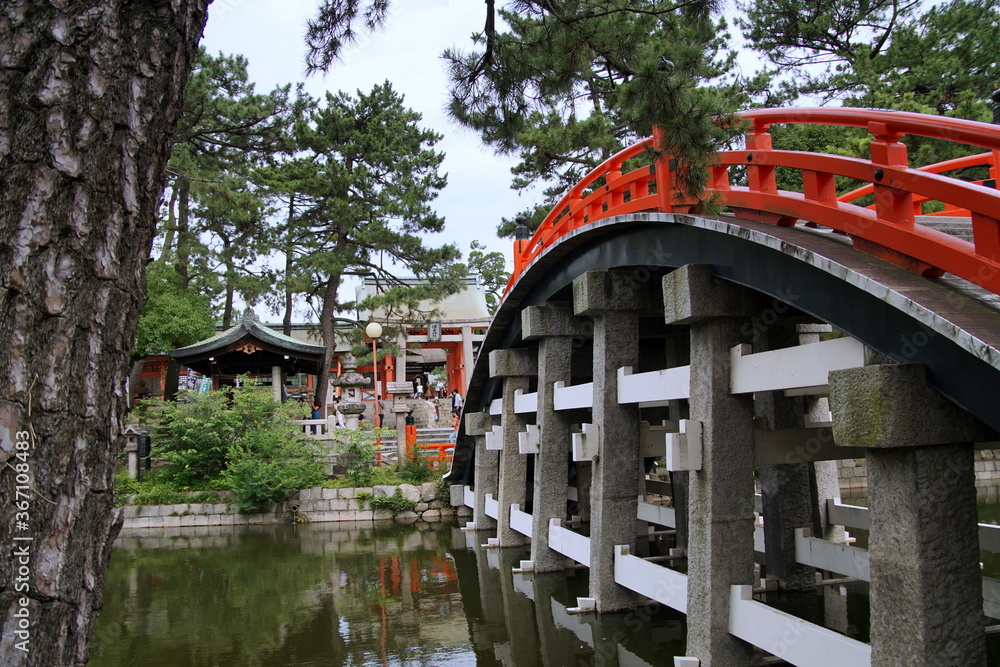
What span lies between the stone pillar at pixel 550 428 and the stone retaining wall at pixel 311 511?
6.41 meters

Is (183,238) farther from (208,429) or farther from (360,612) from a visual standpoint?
(360,612)

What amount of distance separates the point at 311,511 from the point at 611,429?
1038cm

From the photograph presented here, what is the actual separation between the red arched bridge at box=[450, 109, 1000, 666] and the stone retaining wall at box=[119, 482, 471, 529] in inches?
199

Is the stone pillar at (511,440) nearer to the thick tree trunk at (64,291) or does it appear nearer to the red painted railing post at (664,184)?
the red painted railing post at (664,184)

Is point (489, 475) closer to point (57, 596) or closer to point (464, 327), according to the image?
point (57, 596)

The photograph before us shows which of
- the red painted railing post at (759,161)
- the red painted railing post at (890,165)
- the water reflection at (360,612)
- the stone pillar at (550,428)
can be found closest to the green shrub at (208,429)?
the water reflection at (360,612)

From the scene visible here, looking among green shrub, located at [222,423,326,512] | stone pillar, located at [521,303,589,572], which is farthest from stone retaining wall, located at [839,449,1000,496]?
green shrub, located at [222,423,326,512]

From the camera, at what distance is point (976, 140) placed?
146 inches

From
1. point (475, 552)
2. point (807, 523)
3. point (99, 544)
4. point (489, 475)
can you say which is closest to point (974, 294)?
point (99, 544)

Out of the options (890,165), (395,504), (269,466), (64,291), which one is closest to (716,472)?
(890,165)

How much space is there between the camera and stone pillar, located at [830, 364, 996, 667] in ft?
11.8

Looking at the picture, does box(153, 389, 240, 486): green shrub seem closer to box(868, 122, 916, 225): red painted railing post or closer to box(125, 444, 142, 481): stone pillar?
box(125, 444, 142, 481): stone pillar

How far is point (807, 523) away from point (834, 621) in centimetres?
94

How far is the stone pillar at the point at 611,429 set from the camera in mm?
7504
